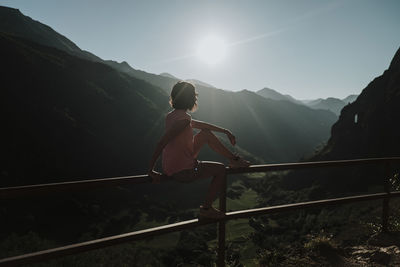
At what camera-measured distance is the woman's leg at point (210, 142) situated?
3.14m

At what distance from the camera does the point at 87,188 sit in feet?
8.63

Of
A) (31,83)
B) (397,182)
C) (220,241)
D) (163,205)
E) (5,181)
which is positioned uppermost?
(31,83)

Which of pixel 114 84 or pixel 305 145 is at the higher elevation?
pixel 114 84

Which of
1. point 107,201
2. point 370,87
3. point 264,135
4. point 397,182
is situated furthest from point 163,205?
point 264,135

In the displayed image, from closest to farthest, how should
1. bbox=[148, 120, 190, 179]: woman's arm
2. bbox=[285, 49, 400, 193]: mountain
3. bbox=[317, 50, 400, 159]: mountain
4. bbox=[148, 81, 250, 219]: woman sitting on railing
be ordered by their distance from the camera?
bbox=[148, 120, 190, 179]: woman's arm, bbox=[148, 81, 250, 219]: woman sitting on railing, bbox=[285, 49, 400, 193]: mountain, bbox=[317, 50, 400, 159]: mountain

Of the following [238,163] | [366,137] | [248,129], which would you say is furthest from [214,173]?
[248,129]

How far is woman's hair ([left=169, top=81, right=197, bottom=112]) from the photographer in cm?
300

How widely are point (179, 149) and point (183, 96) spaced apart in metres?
0.52

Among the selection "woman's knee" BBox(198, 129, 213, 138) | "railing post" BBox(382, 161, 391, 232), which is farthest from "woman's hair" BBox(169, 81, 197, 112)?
"railing post" BBox(382, 161, 391, 232)

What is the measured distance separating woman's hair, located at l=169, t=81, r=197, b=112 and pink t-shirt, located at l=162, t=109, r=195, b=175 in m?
0.06

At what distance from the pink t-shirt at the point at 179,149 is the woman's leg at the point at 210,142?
0.23m

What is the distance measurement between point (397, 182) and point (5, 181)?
74.0 meters

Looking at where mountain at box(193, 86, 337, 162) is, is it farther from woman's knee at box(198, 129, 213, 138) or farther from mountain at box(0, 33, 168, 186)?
woman's knee at box(198, 129, 213, 138)

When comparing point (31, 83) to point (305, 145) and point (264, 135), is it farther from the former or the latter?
point (305, 145)
